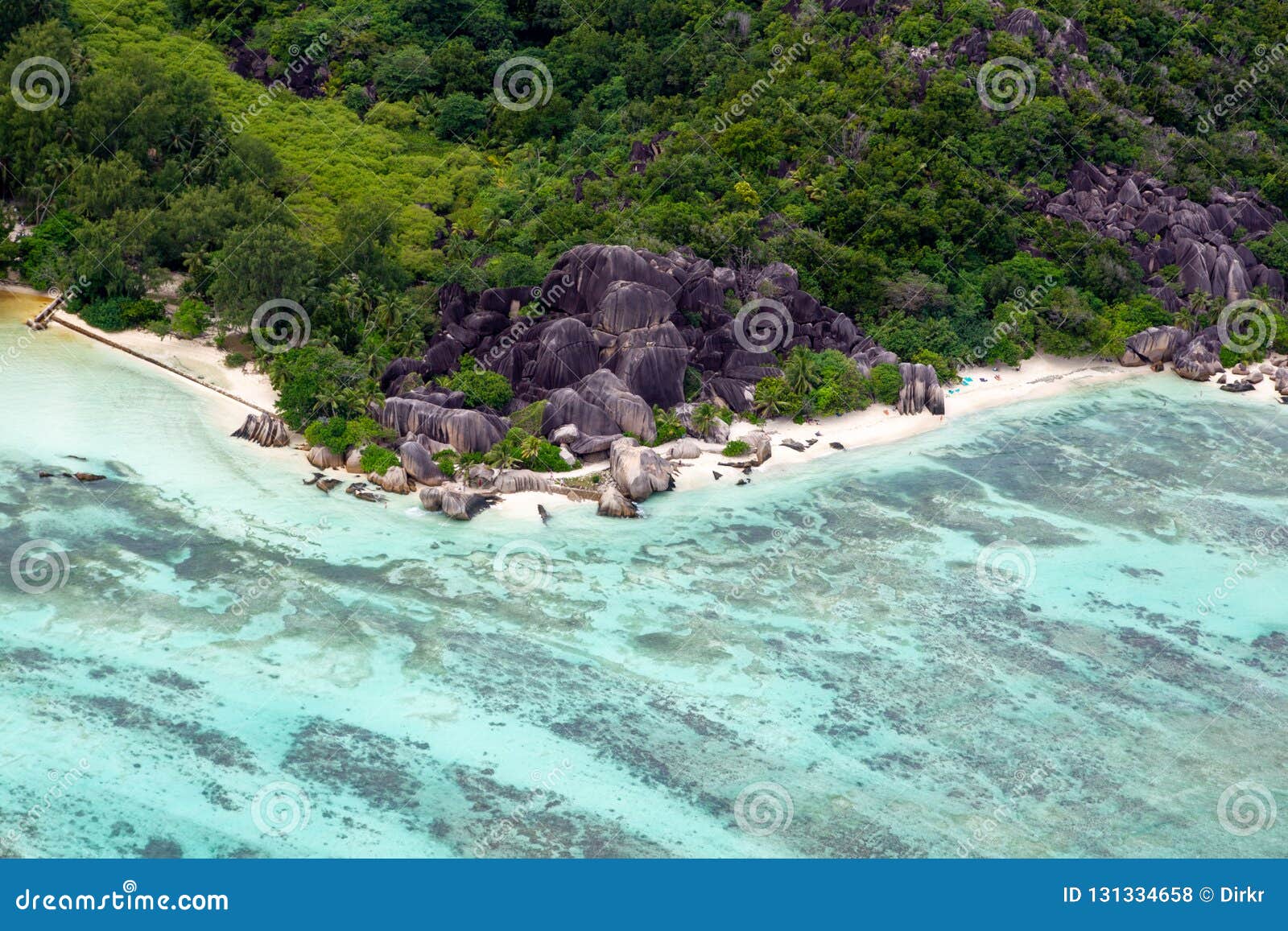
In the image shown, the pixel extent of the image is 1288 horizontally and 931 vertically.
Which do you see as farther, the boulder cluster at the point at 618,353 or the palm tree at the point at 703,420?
the palm tree at the point at 703,420

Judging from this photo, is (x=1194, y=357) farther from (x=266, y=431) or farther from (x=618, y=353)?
(x=266, y=431)

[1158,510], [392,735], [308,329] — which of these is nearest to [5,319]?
[308,329]

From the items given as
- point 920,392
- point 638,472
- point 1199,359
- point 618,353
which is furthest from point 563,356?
point 1199,359

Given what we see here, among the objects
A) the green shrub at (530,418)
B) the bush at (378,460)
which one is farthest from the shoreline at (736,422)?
the green shrub at (530,418)

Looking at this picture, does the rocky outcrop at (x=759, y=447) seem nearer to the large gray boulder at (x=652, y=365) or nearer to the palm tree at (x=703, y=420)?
the palm tree at (x=703, y=420)

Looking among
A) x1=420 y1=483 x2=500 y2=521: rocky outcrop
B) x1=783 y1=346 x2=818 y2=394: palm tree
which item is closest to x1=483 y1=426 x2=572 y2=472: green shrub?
x1=420 y1=483 x2=500 y2=521: rocky outcrop

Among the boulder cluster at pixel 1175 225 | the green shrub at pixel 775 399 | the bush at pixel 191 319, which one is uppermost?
the boulder cluster at pixel 1175 225
